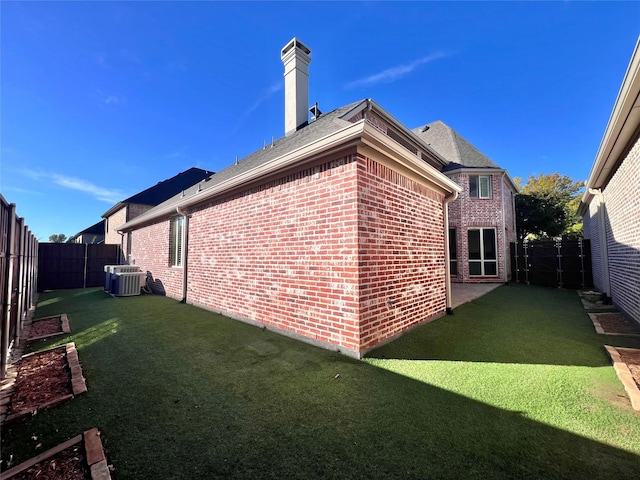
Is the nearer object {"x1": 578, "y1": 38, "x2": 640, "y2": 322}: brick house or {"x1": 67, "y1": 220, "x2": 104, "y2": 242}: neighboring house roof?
{"x1": 578, "y1": 38, "x2": 640, "y2": 322}: brick house

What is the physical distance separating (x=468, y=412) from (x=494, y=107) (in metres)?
16.2

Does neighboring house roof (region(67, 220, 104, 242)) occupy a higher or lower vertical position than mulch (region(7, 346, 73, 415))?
higher

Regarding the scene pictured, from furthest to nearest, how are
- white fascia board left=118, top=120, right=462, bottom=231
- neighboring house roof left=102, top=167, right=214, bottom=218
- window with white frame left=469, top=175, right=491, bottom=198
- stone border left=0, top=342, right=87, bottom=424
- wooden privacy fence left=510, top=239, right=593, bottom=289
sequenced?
neighboring house roof left=102, top=167, right=214, bottom=218 < window with white frame left=469, top=175, right=491, bottom=198 < wooden privacy fence left=510, top=239, right=593, bottom=289 < white fascia board left=118, top=120, right=462, bottom=231 < stone border left=0, top=342, right=87, bottom=424

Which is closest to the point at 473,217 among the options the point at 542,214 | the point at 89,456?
the point at 542,214

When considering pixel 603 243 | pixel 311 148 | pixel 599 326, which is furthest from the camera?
pixel 603 243

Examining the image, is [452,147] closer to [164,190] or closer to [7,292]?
[7,292]

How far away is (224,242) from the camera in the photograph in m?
Result: 6.32

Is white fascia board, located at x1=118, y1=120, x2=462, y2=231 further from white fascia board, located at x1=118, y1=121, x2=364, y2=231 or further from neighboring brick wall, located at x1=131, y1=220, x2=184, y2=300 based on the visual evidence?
neighboring brick wall, located at x1=131, y1=220, x2=184, y2=300

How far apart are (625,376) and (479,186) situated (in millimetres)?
11521

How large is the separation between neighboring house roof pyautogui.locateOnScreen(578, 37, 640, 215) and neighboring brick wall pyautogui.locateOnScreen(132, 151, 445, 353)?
289 cm

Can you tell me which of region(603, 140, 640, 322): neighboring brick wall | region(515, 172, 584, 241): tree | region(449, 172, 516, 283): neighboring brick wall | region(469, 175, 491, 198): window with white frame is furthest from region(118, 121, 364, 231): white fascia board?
region(515, 172, 584, 241): tree

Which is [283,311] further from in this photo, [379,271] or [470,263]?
[470,263]

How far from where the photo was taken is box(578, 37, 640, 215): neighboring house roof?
3.28 meters

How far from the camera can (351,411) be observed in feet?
7.81
